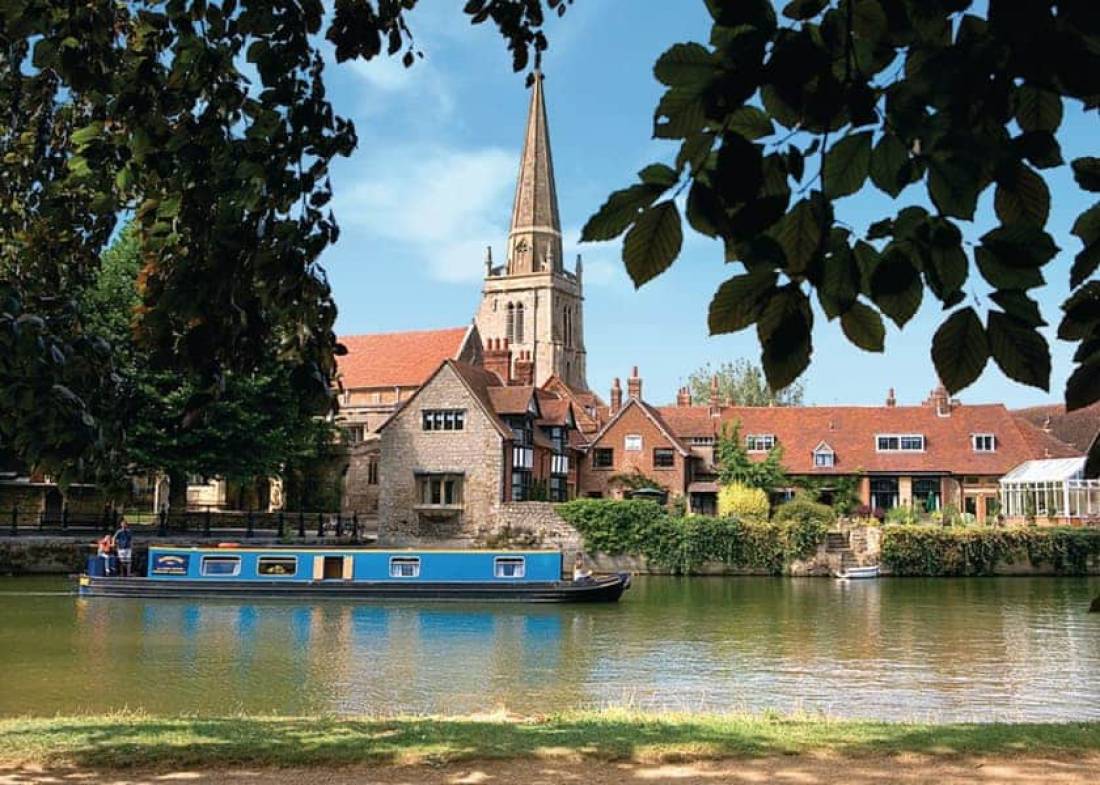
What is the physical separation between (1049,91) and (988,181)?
27cm

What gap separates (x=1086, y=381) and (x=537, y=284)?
3694 inches

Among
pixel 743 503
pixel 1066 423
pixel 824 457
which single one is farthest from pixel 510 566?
pixel 1066 423

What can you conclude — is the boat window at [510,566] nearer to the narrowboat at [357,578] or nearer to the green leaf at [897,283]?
the narrowboat at [357,578]

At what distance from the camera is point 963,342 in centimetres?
229

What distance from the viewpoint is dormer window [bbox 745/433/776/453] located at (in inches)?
2034

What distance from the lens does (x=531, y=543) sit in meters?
42.5

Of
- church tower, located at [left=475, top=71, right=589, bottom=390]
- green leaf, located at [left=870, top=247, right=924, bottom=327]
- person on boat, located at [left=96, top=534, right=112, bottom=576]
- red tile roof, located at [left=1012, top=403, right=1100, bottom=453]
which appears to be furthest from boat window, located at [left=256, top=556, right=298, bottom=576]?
church tower, located at [left=475, top=71, right=589, bottom=390]

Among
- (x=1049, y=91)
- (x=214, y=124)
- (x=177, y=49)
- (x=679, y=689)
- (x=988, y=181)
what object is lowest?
(x=679, y=689)

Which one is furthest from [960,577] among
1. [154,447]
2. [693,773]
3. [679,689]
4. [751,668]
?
[693,773]

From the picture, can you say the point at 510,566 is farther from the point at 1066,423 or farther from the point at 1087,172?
the point at 1066,423

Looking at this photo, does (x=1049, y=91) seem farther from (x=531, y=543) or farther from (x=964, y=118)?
(x=531, y=543)

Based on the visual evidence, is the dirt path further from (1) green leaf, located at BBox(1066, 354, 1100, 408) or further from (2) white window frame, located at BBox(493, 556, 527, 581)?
(2) white window frame, located at BBox(493, 556, 527, 581)

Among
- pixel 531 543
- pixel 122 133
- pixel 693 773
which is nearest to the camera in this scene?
pixel 122 133

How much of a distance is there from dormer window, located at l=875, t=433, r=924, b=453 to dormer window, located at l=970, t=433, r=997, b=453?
2.34 meters
